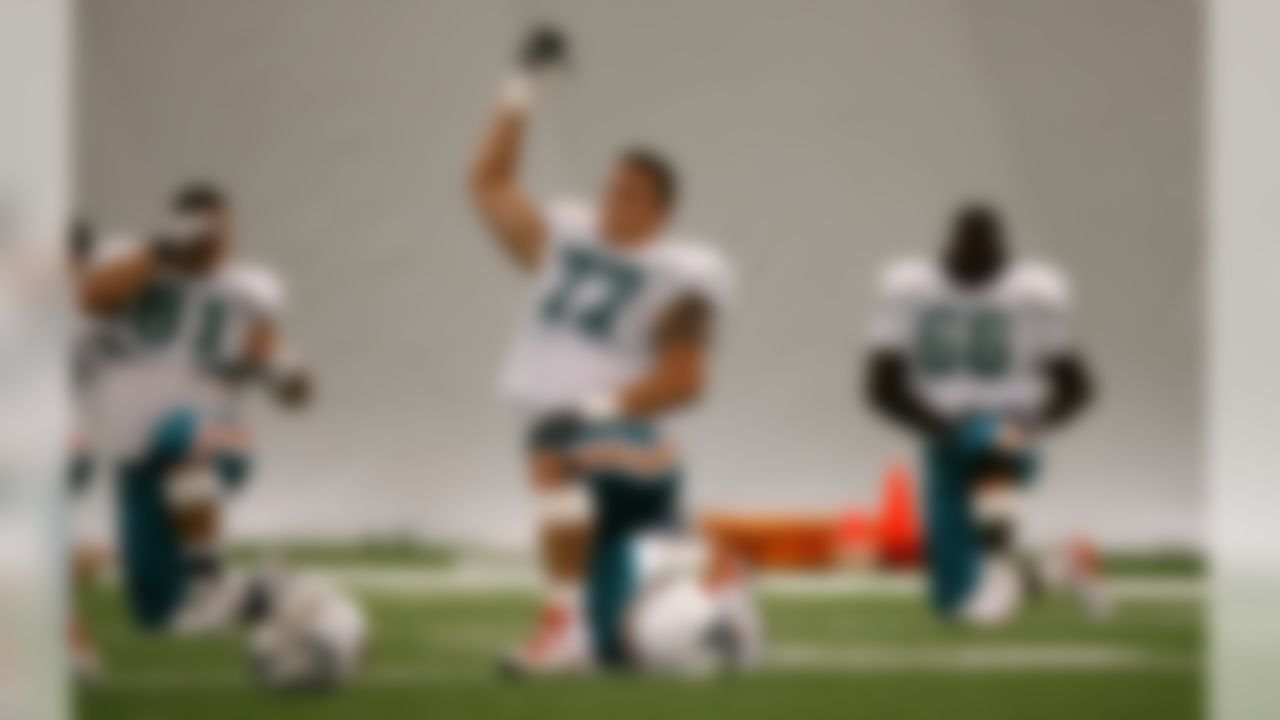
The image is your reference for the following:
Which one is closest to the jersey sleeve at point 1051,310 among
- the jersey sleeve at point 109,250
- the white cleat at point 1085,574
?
the white cleat at point 1085,574

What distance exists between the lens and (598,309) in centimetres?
327

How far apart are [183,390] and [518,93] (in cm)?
58

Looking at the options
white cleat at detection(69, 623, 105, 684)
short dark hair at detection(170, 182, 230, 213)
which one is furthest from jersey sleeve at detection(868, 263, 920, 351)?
white cleat at detection(69, 623, 105, 684)

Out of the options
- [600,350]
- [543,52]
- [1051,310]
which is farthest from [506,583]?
[1051,310]

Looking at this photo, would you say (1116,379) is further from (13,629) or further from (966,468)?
(13,629)

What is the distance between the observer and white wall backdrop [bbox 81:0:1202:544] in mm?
3264

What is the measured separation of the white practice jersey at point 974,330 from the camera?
10.9 feet

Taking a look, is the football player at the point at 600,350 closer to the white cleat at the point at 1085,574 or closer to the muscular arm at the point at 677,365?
the muscular arm at the point at 677,365

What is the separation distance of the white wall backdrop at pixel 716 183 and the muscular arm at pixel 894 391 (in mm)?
31

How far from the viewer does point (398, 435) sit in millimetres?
3314

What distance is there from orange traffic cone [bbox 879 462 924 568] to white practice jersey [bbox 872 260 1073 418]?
11 cm

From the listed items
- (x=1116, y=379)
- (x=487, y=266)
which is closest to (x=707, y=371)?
(x=487, y=266)

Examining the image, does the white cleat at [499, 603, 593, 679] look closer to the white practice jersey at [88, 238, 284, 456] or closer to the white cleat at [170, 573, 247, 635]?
the white cleat at [170, 573, 247, 635]

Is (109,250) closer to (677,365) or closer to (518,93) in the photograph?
(518,93)
